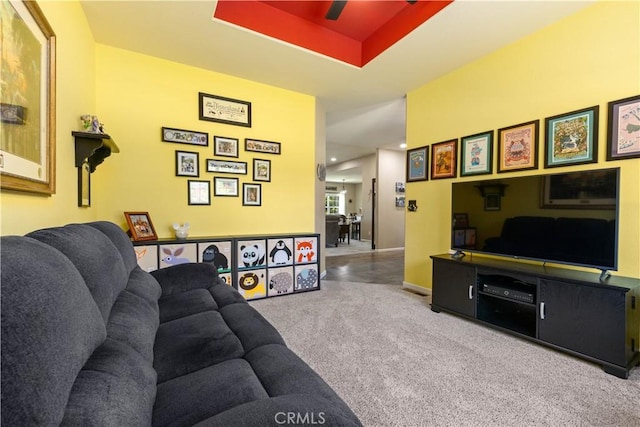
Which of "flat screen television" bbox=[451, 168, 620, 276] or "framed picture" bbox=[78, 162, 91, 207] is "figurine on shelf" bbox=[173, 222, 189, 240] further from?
"flat screen television" bbox=[451, 168, 620, 276]

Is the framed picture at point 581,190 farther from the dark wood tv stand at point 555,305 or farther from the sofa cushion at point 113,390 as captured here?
the sofa cushion at point 113,390

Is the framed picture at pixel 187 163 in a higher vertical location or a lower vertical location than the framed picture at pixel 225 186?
higher

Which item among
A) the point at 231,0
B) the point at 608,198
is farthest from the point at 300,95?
the point at 608,198

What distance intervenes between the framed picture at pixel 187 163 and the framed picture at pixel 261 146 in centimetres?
62

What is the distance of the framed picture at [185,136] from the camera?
2.92 metres

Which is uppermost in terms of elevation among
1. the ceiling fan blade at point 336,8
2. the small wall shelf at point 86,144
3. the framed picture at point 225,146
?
the ceiling fan blade at point 336,8

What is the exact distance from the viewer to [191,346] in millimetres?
1126

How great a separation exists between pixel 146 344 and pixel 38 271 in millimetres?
565

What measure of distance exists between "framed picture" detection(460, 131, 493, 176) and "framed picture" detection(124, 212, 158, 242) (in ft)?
11.1

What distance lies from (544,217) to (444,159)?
50.4 inches

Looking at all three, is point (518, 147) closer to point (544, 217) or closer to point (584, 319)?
point (544, 217)

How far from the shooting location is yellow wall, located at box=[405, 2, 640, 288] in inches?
75.5

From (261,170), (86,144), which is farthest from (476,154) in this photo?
(86,144)

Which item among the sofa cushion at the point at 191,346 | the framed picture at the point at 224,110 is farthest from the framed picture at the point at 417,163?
the sofa cushion at the point at 191,346
